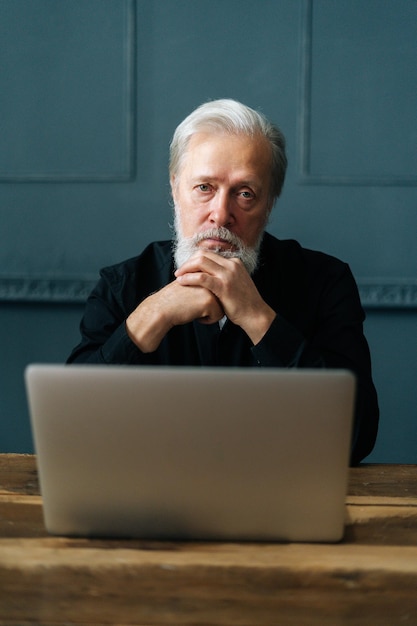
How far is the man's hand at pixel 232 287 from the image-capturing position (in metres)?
1.53

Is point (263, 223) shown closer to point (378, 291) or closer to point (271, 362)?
point (271, 362)

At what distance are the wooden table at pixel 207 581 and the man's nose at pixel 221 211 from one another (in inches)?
36.5

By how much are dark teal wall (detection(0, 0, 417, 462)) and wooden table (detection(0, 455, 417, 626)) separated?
5.44ft

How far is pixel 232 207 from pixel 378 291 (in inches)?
36.1

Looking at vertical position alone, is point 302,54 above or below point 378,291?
above

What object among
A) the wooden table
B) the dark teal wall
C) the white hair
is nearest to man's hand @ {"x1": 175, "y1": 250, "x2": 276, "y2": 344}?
the white hair

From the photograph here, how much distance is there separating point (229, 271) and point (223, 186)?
302 millimetres

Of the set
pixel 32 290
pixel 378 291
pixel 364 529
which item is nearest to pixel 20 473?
pixel 364 529

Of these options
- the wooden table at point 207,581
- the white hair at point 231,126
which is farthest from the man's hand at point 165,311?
the wooden table at point 207,581

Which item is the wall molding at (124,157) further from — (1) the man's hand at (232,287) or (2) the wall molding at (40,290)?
(1) the man's hand at (232,287)

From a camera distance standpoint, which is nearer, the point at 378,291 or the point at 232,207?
the point at 232,207

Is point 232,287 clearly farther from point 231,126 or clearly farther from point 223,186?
point 231,126

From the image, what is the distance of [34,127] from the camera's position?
101 inches

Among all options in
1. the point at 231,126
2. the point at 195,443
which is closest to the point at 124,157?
the point at 231,126
